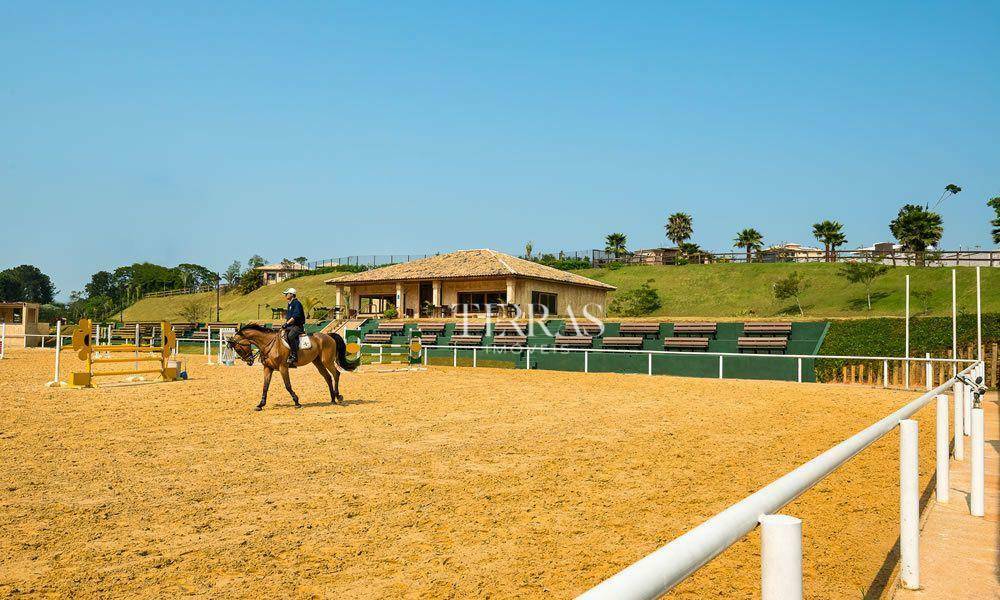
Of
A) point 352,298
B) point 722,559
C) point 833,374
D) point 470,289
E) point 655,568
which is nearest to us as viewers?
point 655,568

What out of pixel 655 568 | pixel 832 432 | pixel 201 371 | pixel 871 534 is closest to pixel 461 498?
pixel 871 534

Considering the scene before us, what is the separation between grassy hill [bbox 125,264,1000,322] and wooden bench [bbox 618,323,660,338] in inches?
291

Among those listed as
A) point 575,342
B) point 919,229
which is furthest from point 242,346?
point 919,229

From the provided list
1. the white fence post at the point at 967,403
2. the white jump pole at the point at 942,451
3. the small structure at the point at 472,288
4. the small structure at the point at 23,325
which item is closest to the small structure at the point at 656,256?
the small structure at the point at 472,288

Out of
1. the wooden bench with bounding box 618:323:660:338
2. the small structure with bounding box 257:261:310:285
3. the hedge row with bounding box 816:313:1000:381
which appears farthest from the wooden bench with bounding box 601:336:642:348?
the small structure with bounding box 257:261:310:285

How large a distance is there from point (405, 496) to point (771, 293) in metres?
48.3

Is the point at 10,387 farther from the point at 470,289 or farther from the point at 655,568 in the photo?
the point at 470,289

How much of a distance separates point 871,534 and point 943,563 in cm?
132

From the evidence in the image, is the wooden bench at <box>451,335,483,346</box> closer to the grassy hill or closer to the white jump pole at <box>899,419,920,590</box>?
the grassy hill

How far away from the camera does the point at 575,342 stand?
28.1 meters

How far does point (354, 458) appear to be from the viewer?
28.1 feet

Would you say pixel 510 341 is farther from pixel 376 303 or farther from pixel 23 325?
pixel 23 325

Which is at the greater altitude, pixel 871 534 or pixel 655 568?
pixel 655 568

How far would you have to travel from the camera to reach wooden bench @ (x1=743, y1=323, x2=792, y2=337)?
25359 millimetres
